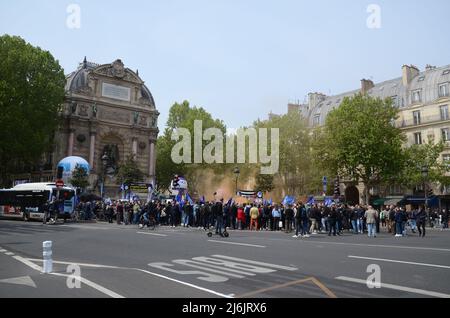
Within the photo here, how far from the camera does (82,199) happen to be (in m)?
36.7

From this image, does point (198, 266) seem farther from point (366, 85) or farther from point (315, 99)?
point (315, 99)

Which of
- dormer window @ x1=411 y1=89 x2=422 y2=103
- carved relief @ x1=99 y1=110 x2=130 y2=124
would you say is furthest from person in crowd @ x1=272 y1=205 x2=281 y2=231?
carved relief @ x1=99 y1=110 x2=130 y2=124

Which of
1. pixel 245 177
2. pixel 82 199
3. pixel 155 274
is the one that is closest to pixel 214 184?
pixel 245 177

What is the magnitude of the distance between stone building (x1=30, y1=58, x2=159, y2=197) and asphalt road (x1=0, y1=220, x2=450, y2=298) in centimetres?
3636

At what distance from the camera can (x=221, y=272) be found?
8.62 metres

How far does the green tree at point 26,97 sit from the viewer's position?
36.0 meters

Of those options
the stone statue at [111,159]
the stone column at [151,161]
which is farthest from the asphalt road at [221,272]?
the stone column at [151,161]

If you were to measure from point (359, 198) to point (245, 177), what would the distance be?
1512 cm

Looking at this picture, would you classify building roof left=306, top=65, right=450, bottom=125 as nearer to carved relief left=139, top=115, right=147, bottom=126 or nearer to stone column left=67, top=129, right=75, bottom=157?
carved relief left=139, top=115, right=147, bottom=126

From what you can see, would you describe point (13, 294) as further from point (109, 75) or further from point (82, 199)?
point (109, 75)

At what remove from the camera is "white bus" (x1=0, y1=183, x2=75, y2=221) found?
29023mm

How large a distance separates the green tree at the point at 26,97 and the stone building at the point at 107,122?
640 cm
